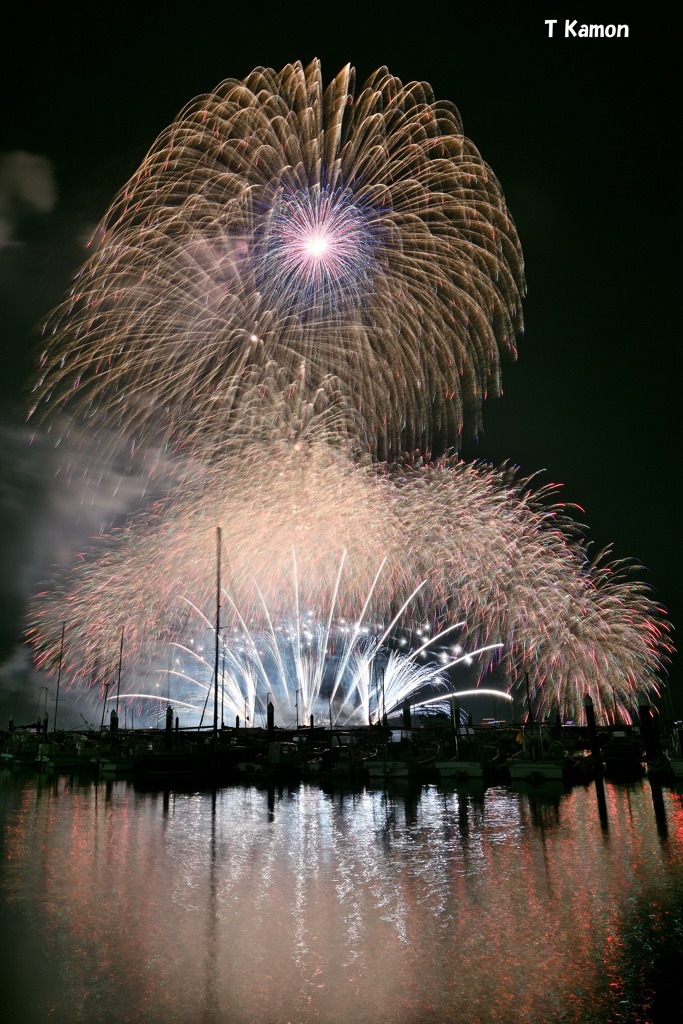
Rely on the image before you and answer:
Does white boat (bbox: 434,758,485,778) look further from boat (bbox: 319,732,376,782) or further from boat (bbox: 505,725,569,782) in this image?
boat (bbox: 319,732,376,782)

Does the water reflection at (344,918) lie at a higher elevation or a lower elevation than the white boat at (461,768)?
lower

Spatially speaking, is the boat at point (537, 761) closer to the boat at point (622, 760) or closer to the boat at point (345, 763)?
the boat at point (622, 760)

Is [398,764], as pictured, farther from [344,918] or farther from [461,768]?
[344,918]

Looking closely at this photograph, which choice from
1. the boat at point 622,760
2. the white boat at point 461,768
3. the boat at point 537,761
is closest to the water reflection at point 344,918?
the boat at point 537,761

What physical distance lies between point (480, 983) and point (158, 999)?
5099mm

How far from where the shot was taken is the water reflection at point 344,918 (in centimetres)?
1178

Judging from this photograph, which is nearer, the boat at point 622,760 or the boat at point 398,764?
the boat at point 398,764

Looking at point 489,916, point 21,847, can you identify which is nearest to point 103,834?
point 21,847

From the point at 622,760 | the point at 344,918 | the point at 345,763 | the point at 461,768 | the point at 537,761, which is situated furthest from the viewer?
the point at 622,760

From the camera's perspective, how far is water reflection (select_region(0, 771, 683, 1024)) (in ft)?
38.7

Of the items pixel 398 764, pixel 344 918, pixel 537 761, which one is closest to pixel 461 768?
pixel 398 764

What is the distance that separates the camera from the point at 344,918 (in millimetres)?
16562

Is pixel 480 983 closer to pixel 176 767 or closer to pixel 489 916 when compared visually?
pixel 489 916

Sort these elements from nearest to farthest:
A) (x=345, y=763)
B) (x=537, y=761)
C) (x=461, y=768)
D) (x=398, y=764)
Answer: (x=537, y=761) < (x=461, y=768) < (x=398, y=764) < (x=345, y=763)
